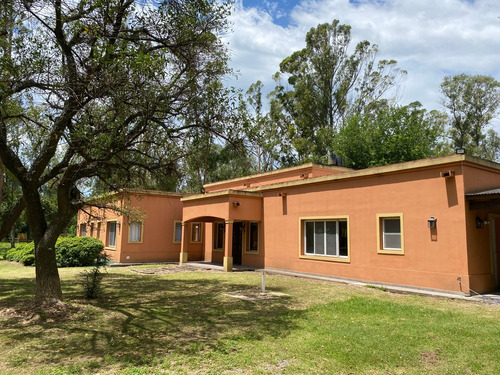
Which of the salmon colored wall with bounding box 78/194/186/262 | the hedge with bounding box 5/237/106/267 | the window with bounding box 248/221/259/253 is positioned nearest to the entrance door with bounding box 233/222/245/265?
the window with bounding box 248/221/259/253

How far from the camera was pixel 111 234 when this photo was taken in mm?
23453

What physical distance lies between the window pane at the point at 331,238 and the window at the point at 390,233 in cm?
210

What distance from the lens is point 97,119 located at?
752cm

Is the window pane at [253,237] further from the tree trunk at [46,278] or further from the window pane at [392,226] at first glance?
the tree trunk at [46,278]

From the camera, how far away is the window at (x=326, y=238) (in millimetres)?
14016

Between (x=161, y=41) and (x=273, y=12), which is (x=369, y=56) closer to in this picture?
(x=273, y=12)

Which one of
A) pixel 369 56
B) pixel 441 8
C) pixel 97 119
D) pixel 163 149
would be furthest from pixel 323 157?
pixel 97 119

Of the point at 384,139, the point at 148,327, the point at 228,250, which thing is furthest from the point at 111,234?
the point at 384,139

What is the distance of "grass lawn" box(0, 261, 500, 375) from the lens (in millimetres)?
5086

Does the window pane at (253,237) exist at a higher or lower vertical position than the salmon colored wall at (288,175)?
lower

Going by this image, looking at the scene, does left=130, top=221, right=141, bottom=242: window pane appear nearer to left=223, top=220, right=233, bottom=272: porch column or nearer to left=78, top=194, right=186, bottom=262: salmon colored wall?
left=78, top=194, right=186, bottom=262: salmon colored wall

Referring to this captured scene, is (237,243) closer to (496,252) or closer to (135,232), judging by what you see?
(135,232)

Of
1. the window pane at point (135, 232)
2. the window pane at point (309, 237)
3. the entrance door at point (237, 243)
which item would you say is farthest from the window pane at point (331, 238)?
the window pane at point (135, 232)

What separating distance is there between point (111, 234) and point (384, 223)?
679 inches
